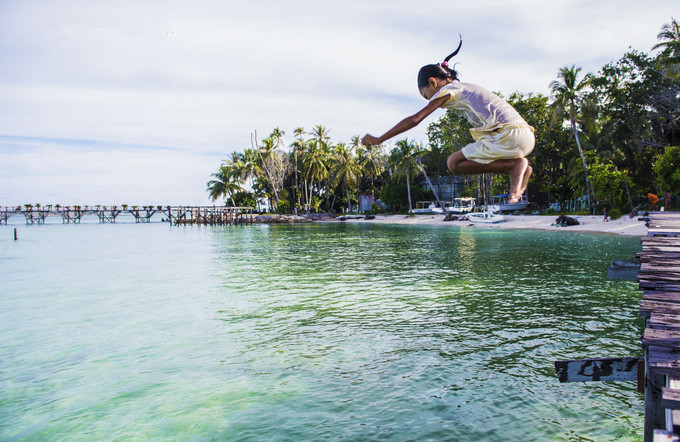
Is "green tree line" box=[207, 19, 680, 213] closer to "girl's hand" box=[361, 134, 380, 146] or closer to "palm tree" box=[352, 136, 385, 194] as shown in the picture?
"palm tree" box=[352, 136, 385, 194]

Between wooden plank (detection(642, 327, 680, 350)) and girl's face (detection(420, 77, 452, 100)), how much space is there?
277 cm

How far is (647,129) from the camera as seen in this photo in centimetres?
4900

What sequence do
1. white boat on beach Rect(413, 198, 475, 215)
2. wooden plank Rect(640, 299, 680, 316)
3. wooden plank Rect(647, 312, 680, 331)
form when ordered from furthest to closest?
white boat on beach Rect(413, 198, 475, 215)
wooden plank Rect(640, 299, 680, 316)
wooden plank Rect(647, 312, 680, 331)

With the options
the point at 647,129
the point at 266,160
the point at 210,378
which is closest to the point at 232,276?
the point at 210,378

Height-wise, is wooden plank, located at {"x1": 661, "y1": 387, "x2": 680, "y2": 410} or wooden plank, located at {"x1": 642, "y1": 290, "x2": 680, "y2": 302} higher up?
wooden plank, located at {"x1": 642, "y1": 290, "x2": 680, "y2": 302}

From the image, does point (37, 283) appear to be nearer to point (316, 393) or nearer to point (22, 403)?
point (22, 403)

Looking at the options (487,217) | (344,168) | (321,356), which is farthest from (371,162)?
(321,356)

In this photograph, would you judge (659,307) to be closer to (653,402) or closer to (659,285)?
(659,285)

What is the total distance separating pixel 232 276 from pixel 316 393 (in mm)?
15503

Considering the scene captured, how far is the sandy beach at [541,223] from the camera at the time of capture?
42156 millimetres

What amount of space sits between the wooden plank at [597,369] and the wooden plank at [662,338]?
36.8 inches

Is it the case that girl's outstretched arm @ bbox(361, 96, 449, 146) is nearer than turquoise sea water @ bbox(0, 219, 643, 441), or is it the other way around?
girl's outstretched arm @ bbox(361, 96, 449, 146)

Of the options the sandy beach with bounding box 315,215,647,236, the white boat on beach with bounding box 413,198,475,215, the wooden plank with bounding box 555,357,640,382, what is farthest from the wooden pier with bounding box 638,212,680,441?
the white boat on beach with bounding box 413,198,475,215

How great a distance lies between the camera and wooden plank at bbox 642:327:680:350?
→ 3.96 meters
